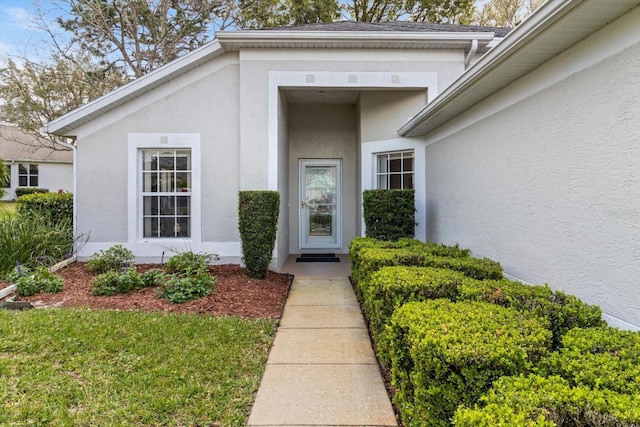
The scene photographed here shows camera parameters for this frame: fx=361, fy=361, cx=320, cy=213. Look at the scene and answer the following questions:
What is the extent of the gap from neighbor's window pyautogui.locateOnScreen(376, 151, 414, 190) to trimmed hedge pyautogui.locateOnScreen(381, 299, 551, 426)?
5.67 m

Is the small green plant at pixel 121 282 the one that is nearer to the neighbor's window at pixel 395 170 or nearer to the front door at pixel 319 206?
the front door at pixel 319 206

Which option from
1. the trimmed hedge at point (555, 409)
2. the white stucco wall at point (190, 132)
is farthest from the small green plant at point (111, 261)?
the trimmed hedge at point (555, 409)

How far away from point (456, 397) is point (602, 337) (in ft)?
3.13

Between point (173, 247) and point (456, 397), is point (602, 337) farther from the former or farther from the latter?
point (173, 247)

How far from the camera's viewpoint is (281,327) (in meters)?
4.53

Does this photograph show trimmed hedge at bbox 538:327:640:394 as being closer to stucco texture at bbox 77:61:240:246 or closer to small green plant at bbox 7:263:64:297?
stucco texture at bbox 77:61:240:246

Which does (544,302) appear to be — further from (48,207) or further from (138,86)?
(48,207)

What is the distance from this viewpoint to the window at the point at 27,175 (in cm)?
2369

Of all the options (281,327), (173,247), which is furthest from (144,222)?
(281,327)

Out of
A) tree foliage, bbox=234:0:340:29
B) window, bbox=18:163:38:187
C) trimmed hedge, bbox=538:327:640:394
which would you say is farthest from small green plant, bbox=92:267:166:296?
window, bbox=18:163:38:187

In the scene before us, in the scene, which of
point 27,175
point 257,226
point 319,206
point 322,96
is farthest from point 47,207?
point 27,175

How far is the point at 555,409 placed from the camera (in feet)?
5.04

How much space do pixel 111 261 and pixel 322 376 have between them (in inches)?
207

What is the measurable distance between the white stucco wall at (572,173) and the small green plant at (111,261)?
626 cm
